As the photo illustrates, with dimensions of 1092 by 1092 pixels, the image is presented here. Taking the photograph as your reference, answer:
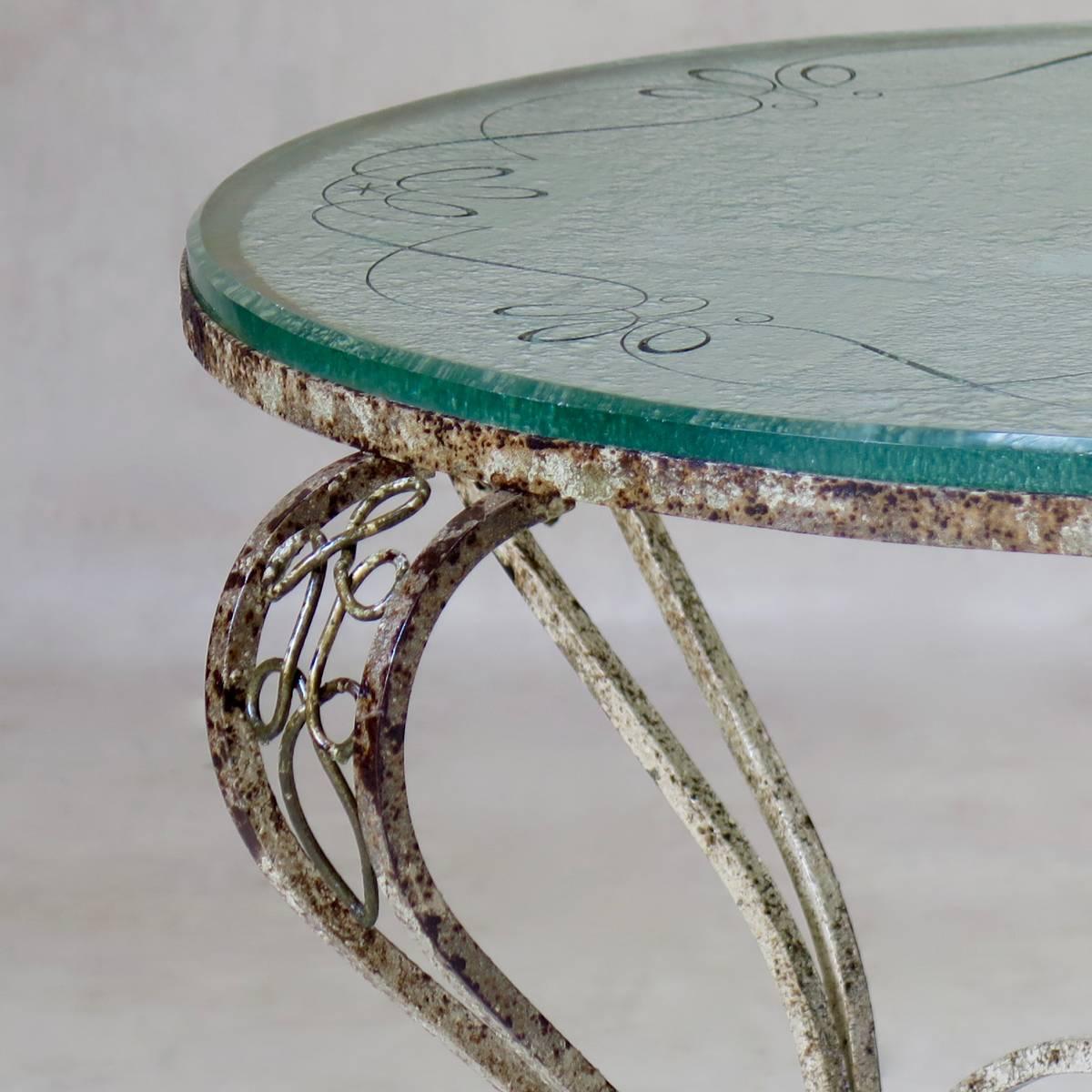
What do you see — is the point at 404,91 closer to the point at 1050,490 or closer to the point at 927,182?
the point at 927,182

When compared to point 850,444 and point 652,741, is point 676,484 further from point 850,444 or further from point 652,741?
point 652,741

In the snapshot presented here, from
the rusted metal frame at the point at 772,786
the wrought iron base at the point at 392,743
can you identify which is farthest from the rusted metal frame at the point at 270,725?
the rusted metal frame at the point at 772,786

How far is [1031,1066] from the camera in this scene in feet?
3.96

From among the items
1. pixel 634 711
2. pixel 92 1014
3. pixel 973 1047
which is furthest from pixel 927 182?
pixel 92 1014

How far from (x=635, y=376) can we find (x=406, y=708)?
0.18 m

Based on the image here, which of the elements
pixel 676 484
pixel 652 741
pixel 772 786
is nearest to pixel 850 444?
pixel 676 484

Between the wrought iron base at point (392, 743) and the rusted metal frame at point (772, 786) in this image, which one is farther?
the rusted metal frame at point (772, 786)

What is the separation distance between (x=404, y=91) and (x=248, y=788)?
4.35ft

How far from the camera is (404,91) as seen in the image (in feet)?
7.04

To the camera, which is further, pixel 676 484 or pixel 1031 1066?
pixel 1031 1066

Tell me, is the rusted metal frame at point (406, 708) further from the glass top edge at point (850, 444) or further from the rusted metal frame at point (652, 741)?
the rusted metal frame at point (652, 741)

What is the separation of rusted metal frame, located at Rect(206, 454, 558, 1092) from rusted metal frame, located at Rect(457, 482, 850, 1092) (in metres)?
0.20

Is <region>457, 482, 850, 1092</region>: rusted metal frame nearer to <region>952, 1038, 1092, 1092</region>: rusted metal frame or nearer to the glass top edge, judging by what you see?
<region>952, 1038, 1092, 1092</region>: rusted metal frame

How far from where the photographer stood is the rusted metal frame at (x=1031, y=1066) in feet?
3.89
